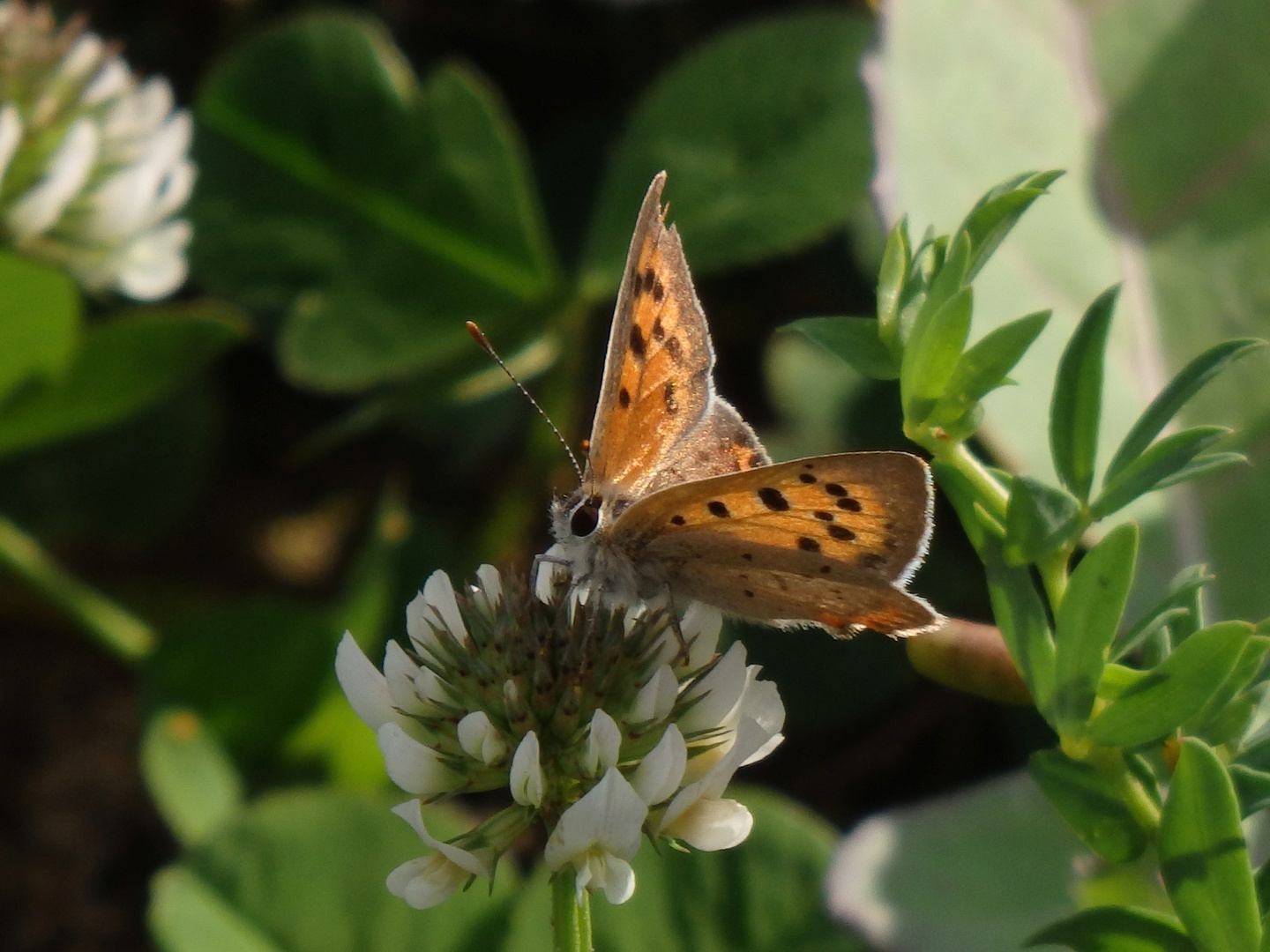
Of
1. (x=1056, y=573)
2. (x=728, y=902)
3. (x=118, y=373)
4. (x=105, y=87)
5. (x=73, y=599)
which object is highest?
(x=105, y=87)

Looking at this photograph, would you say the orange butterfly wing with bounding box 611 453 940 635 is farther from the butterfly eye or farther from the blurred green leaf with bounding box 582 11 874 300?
the blurred green leaf with bounding box 582 11 874 300

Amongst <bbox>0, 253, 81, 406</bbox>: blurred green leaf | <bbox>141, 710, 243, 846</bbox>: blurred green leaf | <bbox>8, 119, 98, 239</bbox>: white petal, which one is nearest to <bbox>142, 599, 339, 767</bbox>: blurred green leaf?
<bbox>141, 710, 243, 846</bbox>: blurred green leaf

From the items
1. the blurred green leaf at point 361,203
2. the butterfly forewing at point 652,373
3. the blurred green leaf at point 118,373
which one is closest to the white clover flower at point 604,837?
the butterfly forewing at point 652,373

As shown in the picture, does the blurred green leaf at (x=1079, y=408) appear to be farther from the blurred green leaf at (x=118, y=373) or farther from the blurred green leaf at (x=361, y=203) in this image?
the blurred green leaf at (x=361, y=203)

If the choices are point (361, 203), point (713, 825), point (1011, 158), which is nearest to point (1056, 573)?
point (713, 825)

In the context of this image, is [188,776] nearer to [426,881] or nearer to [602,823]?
[426,881]

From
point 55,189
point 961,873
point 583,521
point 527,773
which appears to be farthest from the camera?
point 55,189
